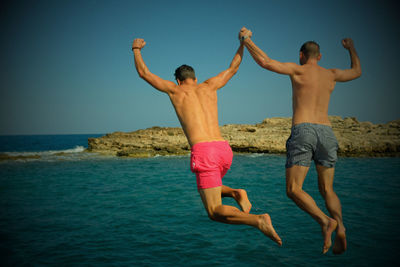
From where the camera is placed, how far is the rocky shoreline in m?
24.2

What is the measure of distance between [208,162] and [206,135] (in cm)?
37

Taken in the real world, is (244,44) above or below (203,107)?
above

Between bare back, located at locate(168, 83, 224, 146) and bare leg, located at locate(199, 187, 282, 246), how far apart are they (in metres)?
0.70

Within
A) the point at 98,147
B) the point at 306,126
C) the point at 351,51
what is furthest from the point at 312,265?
the point at 98,147

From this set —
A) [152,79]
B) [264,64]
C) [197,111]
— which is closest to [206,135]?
[197,111]

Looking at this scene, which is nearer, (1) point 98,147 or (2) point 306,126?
(2) point 306,126

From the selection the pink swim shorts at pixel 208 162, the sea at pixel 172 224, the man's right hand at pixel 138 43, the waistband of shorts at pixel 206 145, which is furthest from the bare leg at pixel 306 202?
the sea at pixel 172 224

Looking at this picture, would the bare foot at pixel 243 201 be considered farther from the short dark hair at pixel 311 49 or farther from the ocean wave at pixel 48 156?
the ocean wave at pixel 48 156

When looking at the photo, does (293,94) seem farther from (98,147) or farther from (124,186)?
(98,147)

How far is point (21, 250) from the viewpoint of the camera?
23.9 ft

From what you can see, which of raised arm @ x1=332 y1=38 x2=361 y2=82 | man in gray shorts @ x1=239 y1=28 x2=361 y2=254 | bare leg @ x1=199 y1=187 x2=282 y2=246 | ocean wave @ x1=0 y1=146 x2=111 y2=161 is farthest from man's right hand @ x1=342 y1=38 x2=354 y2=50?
ocean wave @ x1=0 y1=146 x2=111 y2=161

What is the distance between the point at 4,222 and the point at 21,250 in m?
3.14

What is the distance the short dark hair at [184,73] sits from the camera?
388 cm

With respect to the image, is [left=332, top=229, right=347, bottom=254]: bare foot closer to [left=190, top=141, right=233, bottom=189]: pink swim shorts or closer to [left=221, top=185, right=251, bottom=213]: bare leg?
[left=221, top=185, right=251, bottom=213]: bare leg
